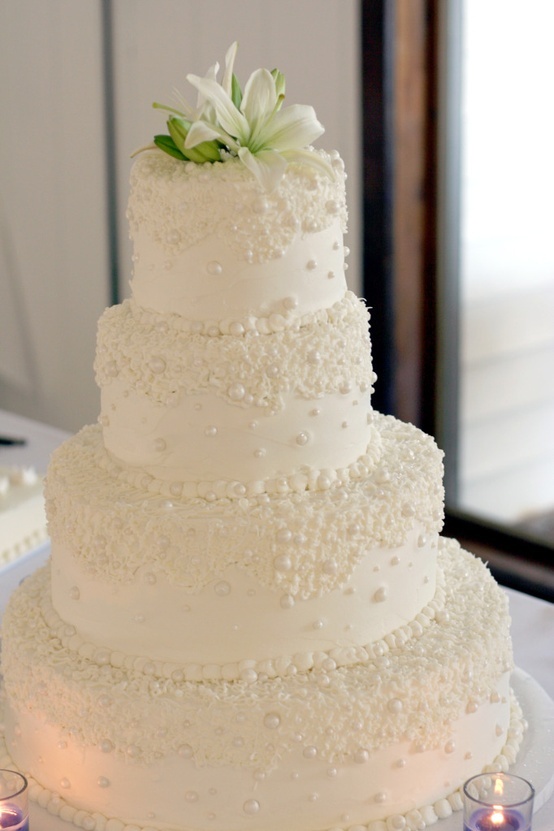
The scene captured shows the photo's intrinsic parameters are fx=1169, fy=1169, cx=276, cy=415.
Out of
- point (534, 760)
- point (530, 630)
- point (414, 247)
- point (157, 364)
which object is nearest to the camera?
point (157, 364)

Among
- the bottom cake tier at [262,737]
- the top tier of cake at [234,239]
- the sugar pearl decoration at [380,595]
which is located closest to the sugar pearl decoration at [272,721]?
the bottom cake tier at [262,737]

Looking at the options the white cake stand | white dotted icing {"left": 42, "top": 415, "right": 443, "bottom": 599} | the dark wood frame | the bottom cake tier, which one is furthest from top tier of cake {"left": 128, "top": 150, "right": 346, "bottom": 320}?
the dark wood frame

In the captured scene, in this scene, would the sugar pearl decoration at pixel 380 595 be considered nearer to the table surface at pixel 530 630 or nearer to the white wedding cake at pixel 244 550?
the white wedding cake at pixel 244 550

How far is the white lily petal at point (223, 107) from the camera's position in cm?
163

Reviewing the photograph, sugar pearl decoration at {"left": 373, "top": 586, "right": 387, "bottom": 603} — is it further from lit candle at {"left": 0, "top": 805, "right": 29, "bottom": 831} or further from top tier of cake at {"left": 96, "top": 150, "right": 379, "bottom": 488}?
lit candle at {"left": 0, "top": 805, "right": 29, "bottom": 831}

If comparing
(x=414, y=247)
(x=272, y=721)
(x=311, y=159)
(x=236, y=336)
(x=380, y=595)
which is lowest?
(x=272, y=721)

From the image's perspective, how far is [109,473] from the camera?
1828 mm

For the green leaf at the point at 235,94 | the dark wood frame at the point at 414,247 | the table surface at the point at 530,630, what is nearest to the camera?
the green leaf at the point at 235,94

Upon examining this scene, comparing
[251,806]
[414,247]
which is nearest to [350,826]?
[251,806]

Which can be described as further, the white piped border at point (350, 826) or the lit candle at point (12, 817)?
the white piped border at point (350, 826)

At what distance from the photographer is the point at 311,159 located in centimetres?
168

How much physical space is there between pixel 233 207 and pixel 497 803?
910 millimetres

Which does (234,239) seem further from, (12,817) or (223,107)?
(12,817)

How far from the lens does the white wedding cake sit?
167 centimetres
